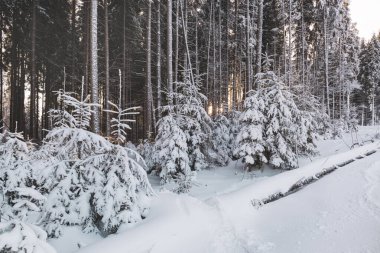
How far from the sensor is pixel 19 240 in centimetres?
293

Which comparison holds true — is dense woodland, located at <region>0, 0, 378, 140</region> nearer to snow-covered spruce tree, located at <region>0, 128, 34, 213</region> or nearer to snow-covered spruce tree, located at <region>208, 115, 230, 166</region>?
snow-covered spruce tree, located at <region>208, 115, 230, 166</region>

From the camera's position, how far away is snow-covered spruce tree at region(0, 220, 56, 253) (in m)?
2.86

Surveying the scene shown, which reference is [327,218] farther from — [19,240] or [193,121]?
[193,121]

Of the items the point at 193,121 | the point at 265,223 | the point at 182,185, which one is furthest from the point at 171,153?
the point at 265,223

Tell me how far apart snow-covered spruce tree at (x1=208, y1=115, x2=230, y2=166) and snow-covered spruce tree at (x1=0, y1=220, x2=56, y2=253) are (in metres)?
10.2

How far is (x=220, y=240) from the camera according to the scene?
5.67 metres

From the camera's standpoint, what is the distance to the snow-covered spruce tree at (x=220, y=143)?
1330cm

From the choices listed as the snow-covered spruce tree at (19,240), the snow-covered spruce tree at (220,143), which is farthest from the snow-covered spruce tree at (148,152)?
the snow-covered spruce tree at (19,240)

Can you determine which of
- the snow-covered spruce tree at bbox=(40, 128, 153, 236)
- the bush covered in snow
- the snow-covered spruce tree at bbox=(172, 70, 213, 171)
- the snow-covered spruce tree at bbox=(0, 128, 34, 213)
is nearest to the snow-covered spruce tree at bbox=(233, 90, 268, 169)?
the bush covered in snow

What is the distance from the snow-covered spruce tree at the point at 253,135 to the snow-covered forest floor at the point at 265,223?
115 inches

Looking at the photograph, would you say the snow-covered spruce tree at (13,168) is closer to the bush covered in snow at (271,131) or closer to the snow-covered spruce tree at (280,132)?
the bush covered in snow at (271,131)

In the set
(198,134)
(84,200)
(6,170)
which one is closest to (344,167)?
(198,134)

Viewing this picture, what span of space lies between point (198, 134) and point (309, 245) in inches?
286

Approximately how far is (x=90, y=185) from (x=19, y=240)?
282 cm
